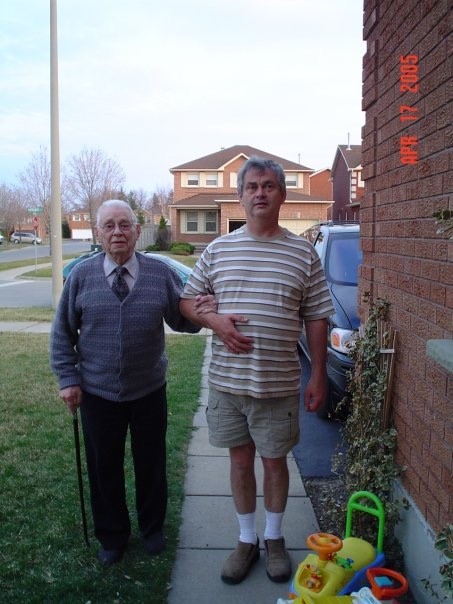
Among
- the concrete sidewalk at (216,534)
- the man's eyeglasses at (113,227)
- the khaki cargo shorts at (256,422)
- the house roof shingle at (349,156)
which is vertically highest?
the house roof shingle at (349,156)

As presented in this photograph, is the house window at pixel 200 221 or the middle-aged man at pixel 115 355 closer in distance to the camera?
the middle-aged man at pixel 115 355

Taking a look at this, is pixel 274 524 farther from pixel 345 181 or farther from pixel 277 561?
pixel 345 181

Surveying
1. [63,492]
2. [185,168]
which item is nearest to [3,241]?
[185,168]

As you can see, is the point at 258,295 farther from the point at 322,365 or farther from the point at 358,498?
the point at 358,498

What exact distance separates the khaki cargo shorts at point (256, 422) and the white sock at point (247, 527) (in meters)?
0.40

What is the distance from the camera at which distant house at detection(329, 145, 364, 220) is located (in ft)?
111

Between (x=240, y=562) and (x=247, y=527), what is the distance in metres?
0.17

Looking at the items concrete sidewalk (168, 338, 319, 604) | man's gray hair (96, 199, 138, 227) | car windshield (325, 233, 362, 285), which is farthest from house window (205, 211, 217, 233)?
man's gray hair (96, 199, 138, 227)

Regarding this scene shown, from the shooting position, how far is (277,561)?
296 centimetres

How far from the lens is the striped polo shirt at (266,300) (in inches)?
107

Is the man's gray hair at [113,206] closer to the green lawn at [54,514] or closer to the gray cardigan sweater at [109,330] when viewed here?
the gray cardigan sweater at [109,330]

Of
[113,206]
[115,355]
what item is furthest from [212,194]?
[115,355]

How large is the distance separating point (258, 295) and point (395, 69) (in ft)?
4.54

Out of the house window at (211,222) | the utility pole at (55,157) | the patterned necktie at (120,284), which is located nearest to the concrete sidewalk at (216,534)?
the patterned necktie at (120,284)
